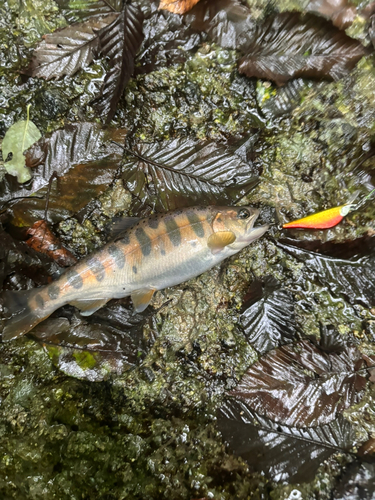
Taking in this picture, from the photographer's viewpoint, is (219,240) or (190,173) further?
(190,173)

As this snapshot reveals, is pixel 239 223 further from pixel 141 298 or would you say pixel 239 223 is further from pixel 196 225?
pixel 141 298

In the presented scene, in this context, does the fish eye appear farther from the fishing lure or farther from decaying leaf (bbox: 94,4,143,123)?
decaying leaf (bbox: 94,4,143,123)

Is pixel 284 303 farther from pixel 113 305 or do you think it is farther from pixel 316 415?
pixel 113 305

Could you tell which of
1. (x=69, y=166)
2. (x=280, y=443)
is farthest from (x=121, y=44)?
(x=280, y=443)

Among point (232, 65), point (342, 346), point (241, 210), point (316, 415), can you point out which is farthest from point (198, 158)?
point (316, 415)

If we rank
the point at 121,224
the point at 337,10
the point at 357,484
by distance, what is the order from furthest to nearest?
the point at 121,224 → the point at 357,484 → the point at 337,10

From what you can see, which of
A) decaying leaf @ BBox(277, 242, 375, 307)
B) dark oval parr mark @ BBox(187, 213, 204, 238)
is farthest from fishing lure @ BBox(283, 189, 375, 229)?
dark oval parr mark @ BBox(187, 213, 204, 238)
